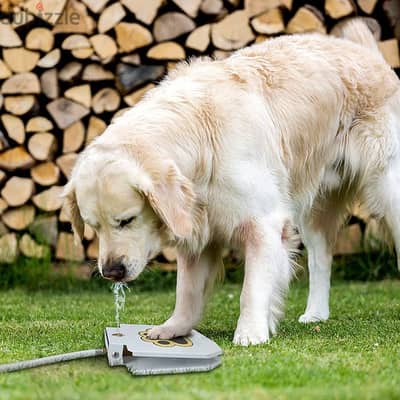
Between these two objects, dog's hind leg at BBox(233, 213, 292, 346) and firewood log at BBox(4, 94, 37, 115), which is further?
firewood log at BBox(4, 94, 37, 115)

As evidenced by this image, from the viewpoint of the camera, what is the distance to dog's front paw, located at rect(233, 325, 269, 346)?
372 cm

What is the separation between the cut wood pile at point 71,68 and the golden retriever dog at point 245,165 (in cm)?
204

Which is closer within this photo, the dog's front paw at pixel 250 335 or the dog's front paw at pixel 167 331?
the dog's front paw at pixel 250 335

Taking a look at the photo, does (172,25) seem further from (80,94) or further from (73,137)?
(73,137)

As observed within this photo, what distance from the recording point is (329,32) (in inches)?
265

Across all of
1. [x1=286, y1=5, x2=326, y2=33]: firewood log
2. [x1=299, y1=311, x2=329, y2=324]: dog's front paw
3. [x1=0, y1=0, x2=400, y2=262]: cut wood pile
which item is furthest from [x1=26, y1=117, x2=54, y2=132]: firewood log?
[x1=299, y1=311, x2=329, y2=324]: dog's front paw

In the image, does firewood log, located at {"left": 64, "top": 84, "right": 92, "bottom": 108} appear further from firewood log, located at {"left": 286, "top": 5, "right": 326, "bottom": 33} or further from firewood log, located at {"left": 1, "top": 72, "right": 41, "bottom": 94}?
firewood log, located at {"left": 286, "top": 5, "right": 326, "bottom": 33}

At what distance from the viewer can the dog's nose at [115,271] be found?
355 centimetres

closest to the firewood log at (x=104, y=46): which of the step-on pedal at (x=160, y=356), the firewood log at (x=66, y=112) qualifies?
the firewood log at (x=66, y=112)

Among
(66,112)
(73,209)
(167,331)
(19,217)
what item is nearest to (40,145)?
(66,112)

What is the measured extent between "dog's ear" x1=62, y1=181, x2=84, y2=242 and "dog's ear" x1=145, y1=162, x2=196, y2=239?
0.37m

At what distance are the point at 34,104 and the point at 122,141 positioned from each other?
121 inches

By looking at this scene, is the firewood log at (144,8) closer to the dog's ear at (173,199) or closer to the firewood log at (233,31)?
the firewood log at (233,31)

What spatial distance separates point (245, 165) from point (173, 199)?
45cm
